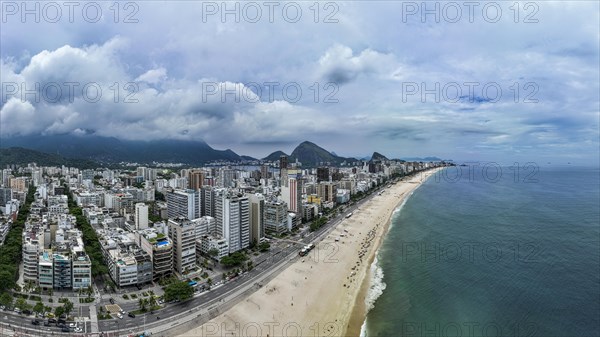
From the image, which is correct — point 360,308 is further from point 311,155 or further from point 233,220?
point 311,155

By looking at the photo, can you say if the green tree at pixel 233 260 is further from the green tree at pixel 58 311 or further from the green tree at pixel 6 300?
the green tree at pixel 6 300

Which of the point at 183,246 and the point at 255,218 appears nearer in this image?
the point at 183,246

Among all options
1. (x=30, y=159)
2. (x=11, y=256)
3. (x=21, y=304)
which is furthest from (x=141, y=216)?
(x=30, y=159)

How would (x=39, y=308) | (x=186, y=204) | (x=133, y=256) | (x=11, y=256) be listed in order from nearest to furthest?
(x=39, y=308)
(x=133, y=256)
(x=11, y=256)
(x=186, y=204)

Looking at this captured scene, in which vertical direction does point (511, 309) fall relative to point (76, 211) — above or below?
below

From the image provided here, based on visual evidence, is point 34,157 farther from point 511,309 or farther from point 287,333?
point 511,309

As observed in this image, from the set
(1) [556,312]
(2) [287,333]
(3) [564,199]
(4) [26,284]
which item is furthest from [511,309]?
(3) [564,199]
